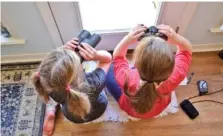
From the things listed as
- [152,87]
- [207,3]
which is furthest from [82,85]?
[207,3]

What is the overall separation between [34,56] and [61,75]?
71cm

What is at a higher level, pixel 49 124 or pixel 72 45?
pixel 72 45

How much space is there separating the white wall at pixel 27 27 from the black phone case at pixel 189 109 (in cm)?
78

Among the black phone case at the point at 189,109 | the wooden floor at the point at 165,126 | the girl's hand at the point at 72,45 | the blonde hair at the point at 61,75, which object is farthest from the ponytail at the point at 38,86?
the black phone case at the point at 189,109

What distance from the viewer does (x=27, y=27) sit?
1114 millimetres

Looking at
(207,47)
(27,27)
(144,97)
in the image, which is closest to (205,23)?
(207,47)

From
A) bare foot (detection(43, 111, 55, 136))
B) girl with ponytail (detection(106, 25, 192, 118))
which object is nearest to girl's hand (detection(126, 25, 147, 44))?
girl with ponytail (detection(106, 25, 192, 118))

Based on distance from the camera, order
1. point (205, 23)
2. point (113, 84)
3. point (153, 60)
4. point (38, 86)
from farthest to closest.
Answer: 1. point (205, 23)
2. point (113, 84)
3. point (38, 86)
4. point (153, 60)

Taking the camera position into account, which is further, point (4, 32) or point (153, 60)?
point (4, 32)

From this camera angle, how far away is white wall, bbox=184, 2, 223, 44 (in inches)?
42.0

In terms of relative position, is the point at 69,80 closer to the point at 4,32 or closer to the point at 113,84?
the point at 113,84

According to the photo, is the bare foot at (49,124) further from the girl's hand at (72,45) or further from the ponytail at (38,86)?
the girl's hand at (72,45)

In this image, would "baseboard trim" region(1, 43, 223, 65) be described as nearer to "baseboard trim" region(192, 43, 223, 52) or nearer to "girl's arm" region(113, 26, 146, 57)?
"baseboard trim" region(192, 43, 223, 52)

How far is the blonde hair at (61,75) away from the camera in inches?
27.7
